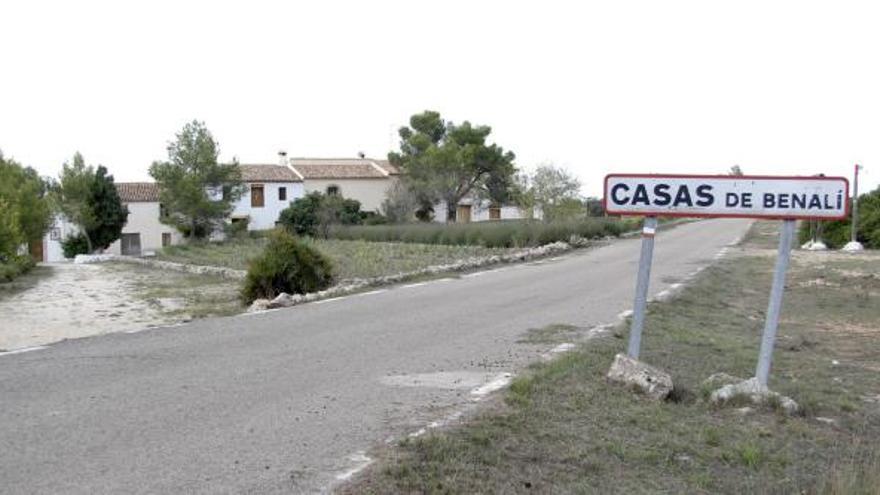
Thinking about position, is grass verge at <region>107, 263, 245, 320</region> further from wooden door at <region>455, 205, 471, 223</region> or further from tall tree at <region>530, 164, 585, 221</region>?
wooden door at <region>455, 205, 471, 223</region>

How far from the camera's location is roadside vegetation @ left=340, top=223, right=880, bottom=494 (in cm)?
497

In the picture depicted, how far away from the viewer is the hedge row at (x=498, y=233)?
117 feet

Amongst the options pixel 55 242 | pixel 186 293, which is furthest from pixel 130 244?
pixel 186 293

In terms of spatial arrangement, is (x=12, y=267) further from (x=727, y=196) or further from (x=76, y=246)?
(x=76, y=246)

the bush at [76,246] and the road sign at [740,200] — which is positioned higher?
the road sign at [740,200]

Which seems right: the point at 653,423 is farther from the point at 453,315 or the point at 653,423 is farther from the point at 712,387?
the point at 453,315

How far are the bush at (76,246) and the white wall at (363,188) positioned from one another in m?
20.7

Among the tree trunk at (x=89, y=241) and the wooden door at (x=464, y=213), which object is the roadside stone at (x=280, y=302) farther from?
the wooden door at (x=464, y=213)

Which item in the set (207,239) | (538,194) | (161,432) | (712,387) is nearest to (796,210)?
(712,387)

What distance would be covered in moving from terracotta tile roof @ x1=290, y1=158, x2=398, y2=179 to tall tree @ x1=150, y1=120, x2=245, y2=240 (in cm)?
1605

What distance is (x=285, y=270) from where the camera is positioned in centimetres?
1731

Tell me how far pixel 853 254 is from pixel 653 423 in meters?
30.5

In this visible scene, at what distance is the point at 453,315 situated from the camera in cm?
1276

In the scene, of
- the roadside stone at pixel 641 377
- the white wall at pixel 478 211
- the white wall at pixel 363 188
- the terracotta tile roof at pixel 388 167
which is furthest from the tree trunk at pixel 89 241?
the roadside stone at pixel 641 377
